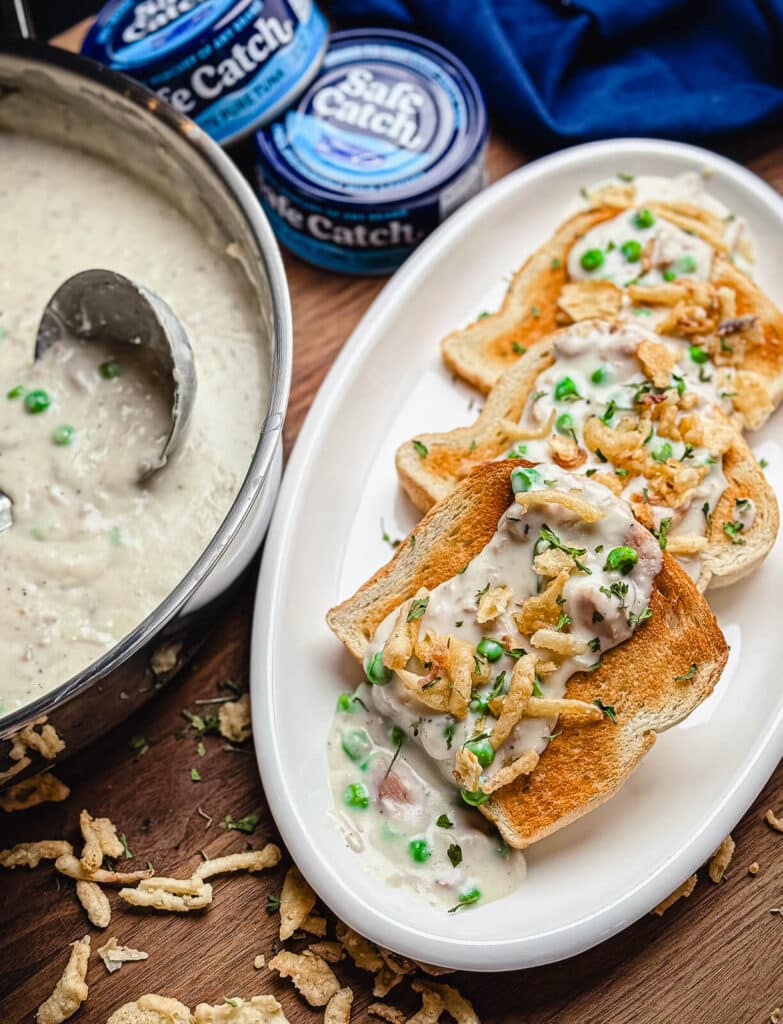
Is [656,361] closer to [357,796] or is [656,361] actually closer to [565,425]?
[565,425]

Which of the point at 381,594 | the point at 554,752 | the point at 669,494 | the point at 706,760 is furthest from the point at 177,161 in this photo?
the point at 706,760

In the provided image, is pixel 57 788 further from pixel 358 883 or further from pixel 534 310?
pixel 534 310

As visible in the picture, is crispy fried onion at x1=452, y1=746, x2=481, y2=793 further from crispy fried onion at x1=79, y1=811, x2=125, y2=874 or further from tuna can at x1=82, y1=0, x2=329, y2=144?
tuna can at x1=82, y1=0, x2=329, y2=144

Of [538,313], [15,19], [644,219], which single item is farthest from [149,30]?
[644,219]

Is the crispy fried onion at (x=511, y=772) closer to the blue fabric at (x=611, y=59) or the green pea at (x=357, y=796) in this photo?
the green pea at (x=357, y=796)

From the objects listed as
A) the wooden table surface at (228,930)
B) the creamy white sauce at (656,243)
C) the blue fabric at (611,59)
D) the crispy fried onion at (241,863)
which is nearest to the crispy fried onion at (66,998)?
the wooden table surface at (228,930)

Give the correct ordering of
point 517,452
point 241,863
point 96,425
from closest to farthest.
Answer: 1. point 241,863
2. point 517,452
3. point 96,425
